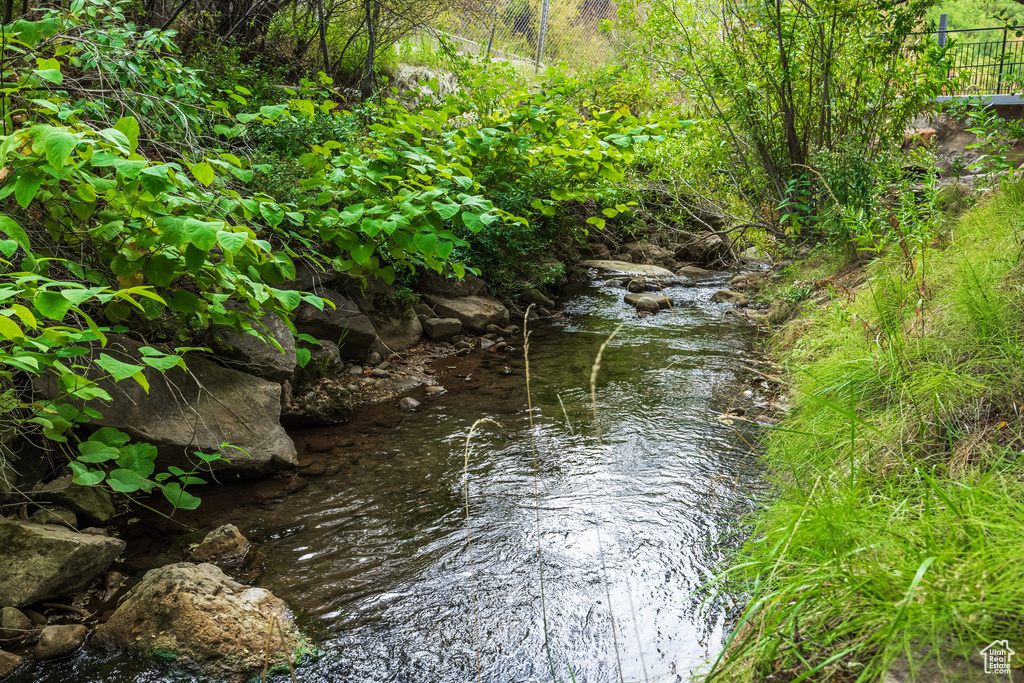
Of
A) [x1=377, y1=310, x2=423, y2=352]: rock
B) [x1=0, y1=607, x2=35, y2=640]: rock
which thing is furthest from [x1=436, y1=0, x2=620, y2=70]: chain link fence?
[x1=0, y1=607, x2=35, y2=640]: rock

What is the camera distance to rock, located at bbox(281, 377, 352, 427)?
15.6 ft

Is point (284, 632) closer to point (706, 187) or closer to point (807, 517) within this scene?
point (807, 517)

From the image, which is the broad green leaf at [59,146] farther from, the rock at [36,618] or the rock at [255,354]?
the rock at [255,354]

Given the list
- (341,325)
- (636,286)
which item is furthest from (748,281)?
(341,325)

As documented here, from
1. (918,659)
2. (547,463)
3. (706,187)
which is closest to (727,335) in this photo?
(706,187)

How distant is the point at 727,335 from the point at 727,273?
5.04m

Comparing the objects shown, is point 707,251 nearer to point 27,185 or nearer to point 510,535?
point 510,535

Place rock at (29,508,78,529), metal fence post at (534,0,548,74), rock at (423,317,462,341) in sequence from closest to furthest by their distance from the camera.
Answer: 1. rock at (29,508,78,529)
2. rock at (423,317,462,341)
3. metal fence post at (534,0,548,74)

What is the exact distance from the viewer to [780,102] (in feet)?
25.2

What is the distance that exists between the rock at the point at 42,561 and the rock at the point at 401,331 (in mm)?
3717

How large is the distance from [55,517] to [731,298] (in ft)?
29.0

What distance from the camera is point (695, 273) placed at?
11875 mm

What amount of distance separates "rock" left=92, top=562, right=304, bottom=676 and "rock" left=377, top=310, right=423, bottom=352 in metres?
3.89

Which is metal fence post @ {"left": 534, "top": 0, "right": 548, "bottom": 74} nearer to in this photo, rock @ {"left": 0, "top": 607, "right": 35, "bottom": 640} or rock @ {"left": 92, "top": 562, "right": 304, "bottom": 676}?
rock @ {"left": 92, "top": 562, "right": 304, "bottom": 676}
